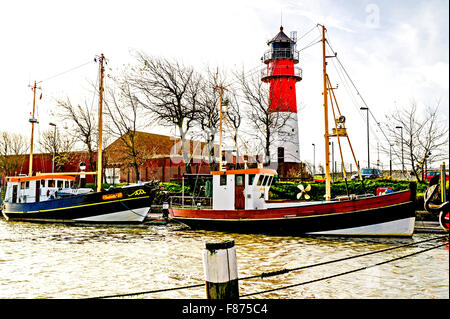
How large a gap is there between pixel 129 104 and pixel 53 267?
951 inches

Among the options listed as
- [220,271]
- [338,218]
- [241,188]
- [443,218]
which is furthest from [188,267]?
[241,188]

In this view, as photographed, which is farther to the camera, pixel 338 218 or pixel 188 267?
pixel 338 218

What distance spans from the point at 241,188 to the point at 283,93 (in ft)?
52.1

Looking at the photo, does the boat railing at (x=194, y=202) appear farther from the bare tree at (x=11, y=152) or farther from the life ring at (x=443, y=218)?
the bare tree at (x=11, y=152)

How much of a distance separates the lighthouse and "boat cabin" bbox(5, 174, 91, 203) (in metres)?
15.7

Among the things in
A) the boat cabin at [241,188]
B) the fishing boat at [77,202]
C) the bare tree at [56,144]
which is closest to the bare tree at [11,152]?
the bare tree at [56,144]

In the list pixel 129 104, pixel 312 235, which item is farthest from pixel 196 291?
pixel 129 104

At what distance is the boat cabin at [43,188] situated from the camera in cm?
2488

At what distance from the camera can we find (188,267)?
32.6 feet

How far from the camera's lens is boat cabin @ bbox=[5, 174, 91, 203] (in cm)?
2488

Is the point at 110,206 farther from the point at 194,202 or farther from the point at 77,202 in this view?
the point at 194,202

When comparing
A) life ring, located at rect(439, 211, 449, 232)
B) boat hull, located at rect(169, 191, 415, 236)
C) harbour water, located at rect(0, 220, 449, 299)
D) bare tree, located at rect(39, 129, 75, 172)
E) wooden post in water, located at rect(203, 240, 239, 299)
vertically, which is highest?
bare tree, located at rect(39, 129, 75, 172)

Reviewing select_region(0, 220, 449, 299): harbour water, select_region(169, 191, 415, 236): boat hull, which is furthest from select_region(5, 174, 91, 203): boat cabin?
select_region(169, 191, 415, 236): boat hull

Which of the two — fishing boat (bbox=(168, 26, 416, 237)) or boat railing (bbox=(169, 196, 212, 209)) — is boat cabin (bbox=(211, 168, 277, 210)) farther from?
boat railing (bbox=(169, 196, 212, 209))
